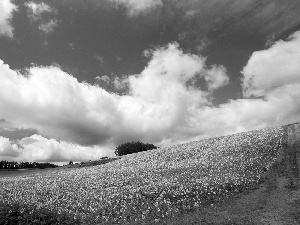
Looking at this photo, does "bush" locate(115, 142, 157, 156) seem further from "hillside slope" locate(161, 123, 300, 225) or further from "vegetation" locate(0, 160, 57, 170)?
"hillside slope" locate(161, 123, 300, 225)

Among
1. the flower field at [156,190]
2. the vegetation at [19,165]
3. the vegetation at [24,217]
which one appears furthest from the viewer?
the vegetation at [19,165]

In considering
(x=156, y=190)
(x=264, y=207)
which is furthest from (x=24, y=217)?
(x=264, y=207)

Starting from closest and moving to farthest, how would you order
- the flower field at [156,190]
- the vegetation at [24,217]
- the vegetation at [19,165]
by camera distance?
the vegetation at [24,217], the flower field at [156,190], the vegetation at [19,165]

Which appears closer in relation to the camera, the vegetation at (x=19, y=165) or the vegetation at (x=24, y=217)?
the vegetation at (x=24, y=217)

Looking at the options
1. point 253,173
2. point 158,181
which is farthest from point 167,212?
point 253,173

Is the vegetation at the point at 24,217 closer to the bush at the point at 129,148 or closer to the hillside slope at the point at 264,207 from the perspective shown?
the hillside slope at the point at 264,207

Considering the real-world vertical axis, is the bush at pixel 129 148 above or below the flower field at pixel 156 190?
above

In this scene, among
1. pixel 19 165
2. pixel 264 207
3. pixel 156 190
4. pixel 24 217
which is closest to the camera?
pixel 24 217

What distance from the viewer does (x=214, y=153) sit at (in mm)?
51281

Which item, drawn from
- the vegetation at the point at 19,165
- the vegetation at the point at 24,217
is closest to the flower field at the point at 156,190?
the vegetation at the point at 24,217

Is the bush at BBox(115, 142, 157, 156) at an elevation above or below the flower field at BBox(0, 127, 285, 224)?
above

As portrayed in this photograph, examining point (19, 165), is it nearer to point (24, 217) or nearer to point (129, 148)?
point (129, 148)

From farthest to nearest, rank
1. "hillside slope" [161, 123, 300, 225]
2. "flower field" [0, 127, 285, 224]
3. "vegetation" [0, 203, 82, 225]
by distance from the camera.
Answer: "flower field" [0, 127, 285, 224]
"hillside slope" [161, 123, 300, 225]
"vegetation" [0, 203, 82, 225]

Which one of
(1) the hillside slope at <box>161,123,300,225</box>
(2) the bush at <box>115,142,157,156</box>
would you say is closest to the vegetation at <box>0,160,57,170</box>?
(2) the bush at <box>115,142,157,156</box>
